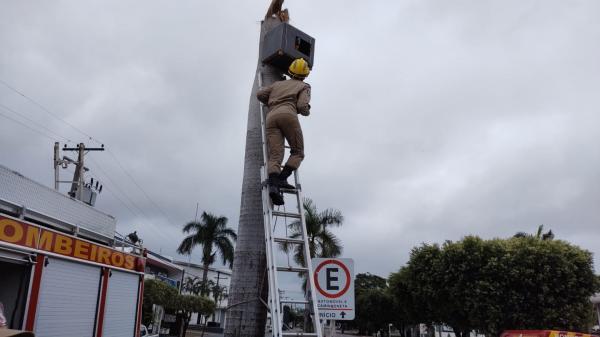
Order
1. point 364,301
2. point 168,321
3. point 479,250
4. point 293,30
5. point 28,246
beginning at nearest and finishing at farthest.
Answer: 1. point 28,246
2. point 293,30
3. point 479,250
4. point 168,321
5. point 364,301

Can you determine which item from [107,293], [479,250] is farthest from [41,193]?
[479,250]

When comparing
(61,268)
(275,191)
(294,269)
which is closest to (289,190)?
(275,191)

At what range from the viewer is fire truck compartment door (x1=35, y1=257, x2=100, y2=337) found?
4672mm

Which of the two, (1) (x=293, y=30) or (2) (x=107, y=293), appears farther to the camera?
(1) (x=293, y=30)

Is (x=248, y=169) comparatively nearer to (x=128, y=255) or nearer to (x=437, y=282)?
(x=128, y=255)

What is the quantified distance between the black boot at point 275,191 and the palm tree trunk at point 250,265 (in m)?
0.27

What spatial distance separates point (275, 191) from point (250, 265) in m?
0.85

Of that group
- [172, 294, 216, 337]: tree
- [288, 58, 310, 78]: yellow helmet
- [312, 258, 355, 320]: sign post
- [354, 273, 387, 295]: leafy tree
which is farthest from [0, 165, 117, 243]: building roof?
[354, 273, 387, 295]: leafy tree

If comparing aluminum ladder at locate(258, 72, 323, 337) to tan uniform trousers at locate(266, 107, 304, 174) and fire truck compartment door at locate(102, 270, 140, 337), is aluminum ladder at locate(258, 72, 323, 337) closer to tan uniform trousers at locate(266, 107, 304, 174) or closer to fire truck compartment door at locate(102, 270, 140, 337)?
tan uniform trousers at locate(266, 107, 304, 174)

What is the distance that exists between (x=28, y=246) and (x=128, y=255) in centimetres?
190

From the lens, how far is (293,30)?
247 inches

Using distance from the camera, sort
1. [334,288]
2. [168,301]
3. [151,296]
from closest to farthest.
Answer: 1. [334,288]
2. [151,296]
3. [168,301]

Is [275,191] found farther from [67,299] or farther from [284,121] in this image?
[67,299]

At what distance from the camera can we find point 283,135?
5512mm
